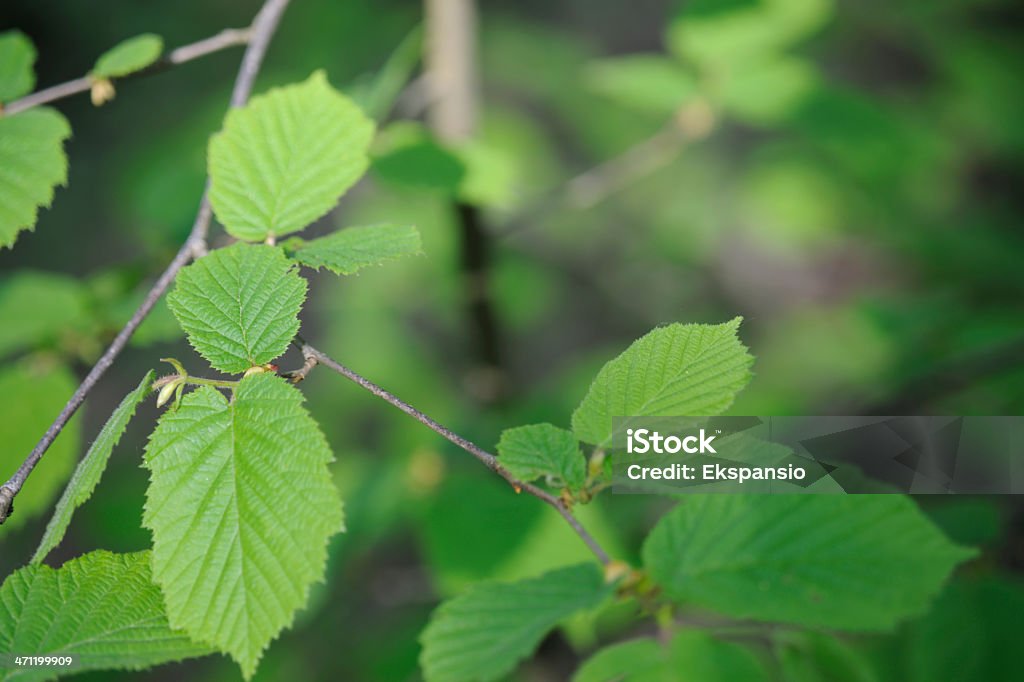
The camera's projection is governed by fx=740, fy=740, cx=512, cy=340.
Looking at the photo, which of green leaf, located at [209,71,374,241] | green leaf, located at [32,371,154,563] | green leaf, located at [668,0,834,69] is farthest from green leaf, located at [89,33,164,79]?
green leaf, located at [668,0,834,69]

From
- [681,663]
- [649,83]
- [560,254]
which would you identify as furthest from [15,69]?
[560,254]

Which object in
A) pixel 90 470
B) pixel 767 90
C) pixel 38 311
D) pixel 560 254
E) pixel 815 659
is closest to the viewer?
pixel 90 470

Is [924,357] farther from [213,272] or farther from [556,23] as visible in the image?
[556,23]

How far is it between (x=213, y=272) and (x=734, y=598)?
0.47 meters

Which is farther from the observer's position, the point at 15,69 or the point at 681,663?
the point at 15,69

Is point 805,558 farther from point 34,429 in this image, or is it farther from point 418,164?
point 34,429

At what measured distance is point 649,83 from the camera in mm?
1377

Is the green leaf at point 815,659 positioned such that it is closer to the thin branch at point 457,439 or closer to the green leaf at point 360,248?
the thin branch at point 457,439

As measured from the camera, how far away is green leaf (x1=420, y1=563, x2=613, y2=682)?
1.63 ft

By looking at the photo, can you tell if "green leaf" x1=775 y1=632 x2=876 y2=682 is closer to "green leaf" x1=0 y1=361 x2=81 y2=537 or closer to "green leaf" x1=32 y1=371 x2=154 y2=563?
"green leaf" x1=32 y1=371 x2=154 y2=563

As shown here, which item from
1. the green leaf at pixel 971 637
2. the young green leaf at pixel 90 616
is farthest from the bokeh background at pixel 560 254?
the young green leaf at pixel 90 616

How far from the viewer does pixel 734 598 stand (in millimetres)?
520

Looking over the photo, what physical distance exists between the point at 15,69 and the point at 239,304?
0.47 meters

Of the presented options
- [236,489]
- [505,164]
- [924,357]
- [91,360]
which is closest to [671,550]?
[236,489]
